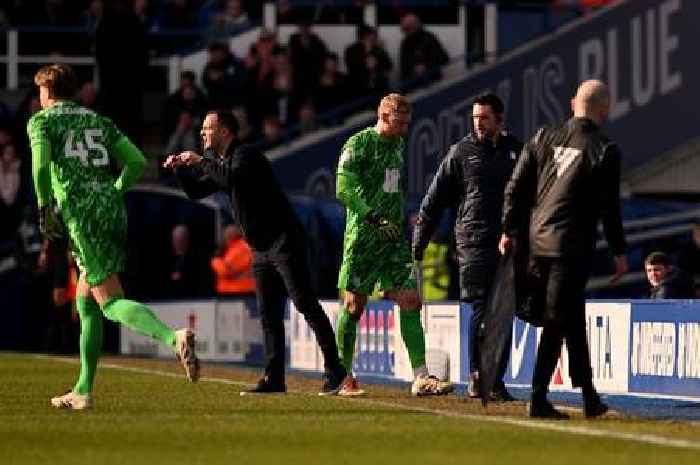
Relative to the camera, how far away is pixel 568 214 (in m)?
13.1

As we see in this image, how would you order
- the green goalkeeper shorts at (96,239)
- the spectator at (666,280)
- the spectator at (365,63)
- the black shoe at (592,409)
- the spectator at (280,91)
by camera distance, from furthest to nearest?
the spectator at (365,63) < the spectator at (280,91) < the spectator at (666,280) < the green goalkeeper shorts at (96,239) < the black shoe at (592,409)

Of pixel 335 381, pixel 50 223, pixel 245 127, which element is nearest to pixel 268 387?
pixel 335 381

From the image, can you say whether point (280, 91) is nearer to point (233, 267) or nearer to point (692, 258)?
point (233, 267)

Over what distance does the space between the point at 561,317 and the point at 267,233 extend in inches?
140

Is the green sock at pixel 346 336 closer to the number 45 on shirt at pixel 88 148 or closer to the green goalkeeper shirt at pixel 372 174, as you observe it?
the green goalkeeper shirt at pixel 372 174

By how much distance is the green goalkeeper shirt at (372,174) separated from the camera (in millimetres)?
16250

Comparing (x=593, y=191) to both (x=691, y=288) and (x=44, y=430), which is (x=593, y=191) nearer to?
(x=44, y=430)

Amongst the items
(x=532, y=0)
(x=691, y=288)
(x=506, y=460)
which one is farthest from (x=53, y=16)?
(x=506, y=460)

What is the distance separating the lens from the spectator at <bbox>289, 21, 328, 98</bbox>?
30.5 metres

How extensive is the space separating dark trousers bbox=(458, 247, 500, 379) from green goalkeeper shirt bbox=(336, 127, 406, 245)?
0.69 metres

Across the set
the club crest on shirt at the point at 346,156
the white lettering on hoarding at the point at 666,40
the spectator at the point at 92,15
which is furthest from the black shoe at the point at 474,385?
the white lettering on hoarding at the point at 666,40

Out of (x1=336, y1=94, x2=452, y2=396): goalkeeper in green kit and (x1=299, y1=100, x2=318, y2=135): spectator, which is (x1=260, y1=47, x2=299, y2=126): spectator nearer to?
(x1=299, y1=100, x2=318, y2=135): spectator

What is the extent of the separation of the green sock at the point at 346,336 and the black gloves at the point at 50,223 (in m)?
3.12

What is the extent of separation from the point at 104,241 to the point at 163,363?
31.4ft
